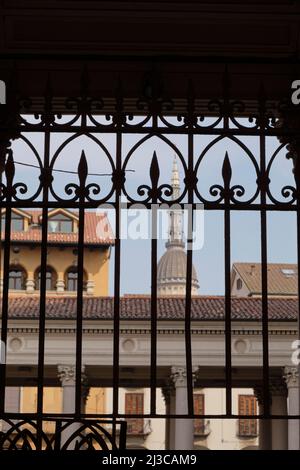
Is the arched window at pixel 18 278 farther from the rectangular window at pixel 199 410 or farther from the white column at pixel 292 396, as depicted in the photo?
the white column at pixel 292 396

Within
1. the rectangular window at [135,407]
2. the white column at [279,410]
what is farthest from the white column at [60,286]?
Result: the white column at [279,410]

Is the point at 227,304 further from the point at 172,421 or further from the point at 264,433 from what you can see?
the point at 172,421

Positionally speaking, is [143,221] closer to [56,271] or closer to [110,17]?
[110,17]

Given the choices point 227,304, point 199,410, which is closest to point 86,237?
point 199,410

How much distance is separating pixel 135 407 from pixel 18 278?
7387 millimetres

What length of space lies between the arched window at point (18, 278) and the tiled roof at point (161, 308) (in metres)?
10.9

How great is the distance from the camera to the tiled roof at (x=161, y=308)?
27500 mm

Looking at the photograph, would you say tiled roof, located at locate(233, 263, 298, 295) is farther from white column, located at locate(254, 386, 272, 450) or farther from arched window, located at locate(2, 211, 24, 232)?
white column, located at locate(254, 386, 272, 450)

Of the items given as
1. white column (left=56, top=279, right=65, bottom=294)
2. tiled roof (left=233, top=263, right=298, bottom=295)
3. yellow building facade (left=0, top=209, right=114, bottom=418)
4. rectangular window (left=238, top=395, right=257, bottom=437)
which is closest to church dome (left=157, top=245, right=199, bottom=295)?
tiled roof (left=233, top=263, right=298, bottom=295)

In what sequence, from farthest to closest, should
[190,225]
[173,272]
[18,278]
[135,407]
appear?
[173,272] < [135,407] < [18,278] < [190,225]

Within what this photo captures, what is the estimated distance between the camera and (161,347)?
86.5 ft

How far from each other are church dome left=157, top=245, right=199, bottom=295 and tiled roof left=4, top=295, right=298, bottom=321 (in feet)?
94.5

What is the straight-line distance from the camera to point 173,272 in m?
62.7
